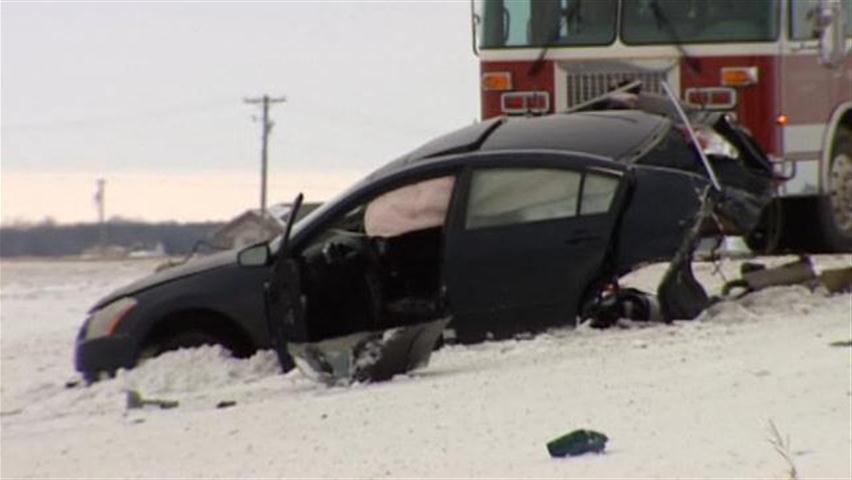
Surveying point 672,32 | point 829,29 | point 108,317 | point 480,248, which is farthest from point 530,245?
point 829,29

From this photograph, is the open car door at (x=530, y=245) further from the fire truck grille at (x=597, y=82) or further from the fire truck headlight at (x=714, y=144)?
the fire truck grille at (x=597, y=82)

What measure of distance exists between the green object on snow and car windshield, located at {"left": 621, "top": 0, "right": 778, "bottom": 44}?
827cm

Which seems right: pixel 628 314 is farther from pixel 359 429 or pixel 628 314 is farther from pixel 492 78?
pixel 492 78

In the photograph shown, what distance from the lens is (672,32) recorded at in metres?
17.2

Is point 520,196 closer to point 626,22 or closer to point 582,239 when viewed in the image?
point 582,239

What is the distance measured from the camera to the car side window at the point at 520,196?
13.3 metres

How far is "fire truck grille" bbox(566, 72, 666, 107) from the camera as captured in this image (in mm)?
17219

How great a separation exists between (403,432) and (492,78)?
7592 mm

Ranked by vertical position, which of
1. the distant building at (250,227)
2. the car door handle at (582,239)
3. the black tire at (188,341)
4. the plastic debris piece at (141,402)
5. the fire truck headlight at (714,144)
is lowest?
the distant building at (250,227)

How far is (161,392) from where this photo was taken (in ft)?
43.6

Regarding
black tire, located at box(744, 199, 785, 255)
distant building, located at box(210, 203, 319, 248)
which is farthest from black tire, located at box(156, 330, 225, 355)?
distant building, located at box(210, 203, 319, 248)

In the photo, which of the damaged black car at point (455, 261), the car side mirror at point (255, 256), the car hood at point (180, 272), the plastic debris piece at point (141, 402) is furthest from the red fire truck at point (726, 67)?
the plastic debris piece at point (141, 402)

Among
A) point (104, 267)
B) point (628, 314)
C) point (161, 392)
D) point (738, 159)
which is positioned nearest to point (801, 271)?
point (738, 159)

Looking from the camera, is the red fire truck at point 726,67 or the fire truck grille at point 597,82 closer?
the red fire truck at point 726,67
